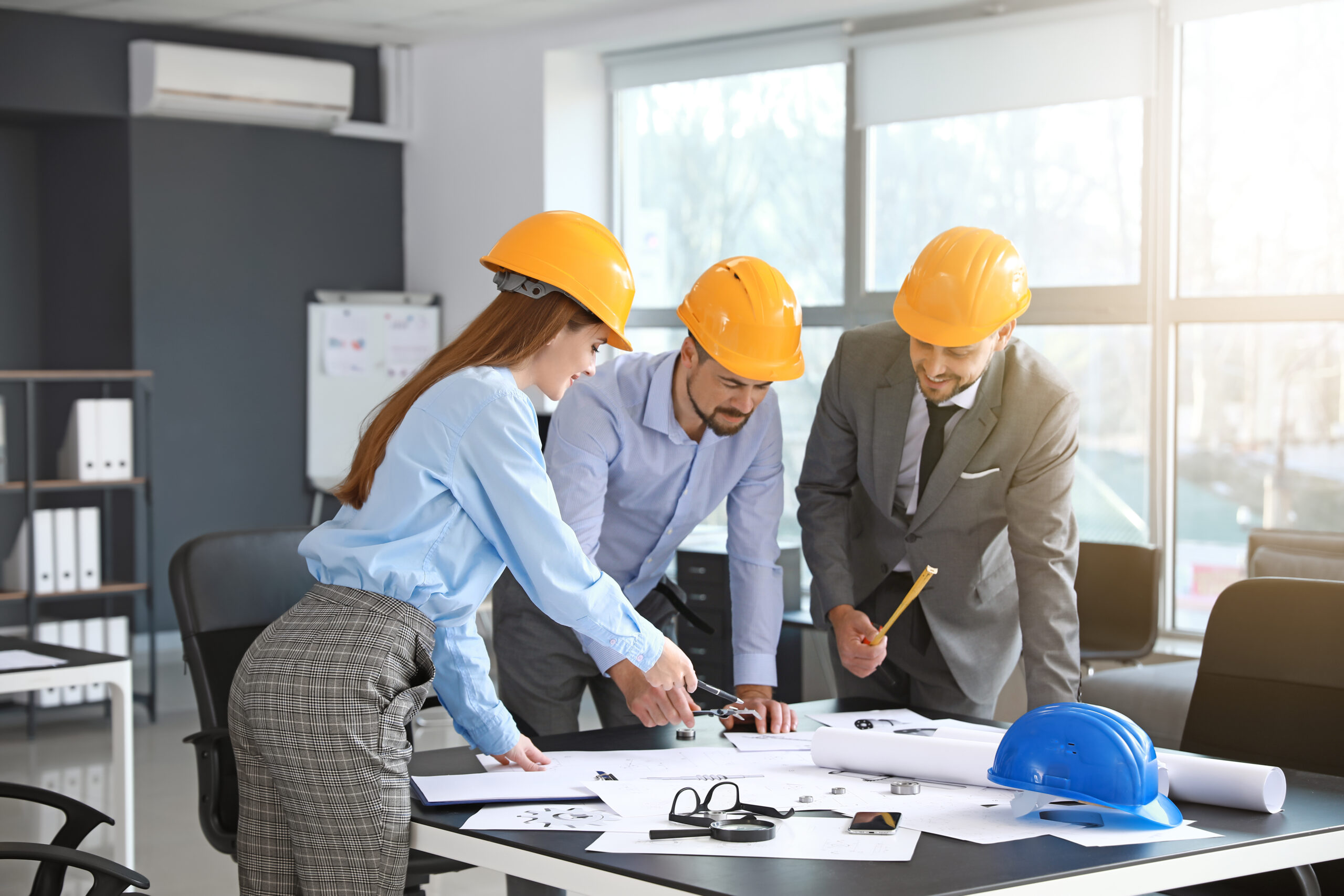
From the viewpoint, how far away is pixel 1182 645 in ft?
16.8

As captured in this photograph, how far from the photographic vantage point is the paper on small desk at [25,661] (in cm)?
296

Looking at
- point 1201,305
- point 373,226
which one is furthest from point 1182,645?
point 373,226

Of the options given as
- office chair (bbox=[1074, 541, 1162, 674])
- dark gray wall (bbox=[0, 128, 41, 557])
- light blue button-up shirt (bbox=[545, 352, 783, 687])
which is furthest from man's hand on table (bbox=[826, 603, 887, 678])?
dark gray wall (bbox=[0, 128, 41, 557])

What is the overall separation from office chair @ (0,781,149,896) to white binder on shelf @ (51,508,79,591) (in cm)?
362

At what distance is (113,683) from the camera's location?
3088 millimetres

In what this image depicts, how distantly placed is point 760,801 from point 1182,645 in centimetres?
370

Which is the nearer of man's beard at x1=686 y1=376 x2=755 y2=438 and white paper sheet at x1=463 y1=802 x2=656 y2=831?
white paper sheet at x1=463 y1=802 x2=656 y2=831

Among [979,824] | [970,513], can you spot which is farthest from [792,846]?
[970,513]

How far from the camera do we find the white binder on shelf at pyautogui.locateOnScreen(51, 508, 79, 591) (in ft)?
18.4

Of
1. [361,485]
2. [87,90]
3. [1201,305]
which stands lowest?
[361,485]

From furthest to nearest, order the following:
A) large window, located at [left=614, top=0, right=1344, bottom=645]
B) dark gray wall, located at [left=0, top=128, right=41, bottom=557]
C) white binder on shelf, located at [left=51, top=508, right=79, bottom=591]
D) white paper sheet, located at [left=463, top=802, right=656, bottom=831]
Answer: dark gray wall, located at [left=0, top=128, right=41, bottom=557] → white binder on shelf, located at [left=51, top=508, right=79, bottom=591] → large window, located at [left=614, top=0, right=1344, bottom=645] → white paper sheet, located at [left=463, top=802, right=656, bottom=831]

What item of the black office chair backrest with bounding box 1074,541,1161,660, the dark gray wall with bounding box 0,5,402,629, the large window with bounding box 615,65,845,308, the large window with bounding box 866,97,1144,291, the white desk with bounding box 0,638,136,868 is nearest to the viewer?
the white desk with bounding box 0,638,136,868

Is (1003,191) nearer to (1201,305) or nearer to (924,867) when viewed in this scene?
(1201,305)

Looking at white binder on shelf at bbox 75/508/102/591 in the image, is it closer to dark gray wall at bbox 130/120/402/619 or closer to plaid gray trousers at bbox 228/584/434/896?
dark gray wall at bbox 130/120/402/619
